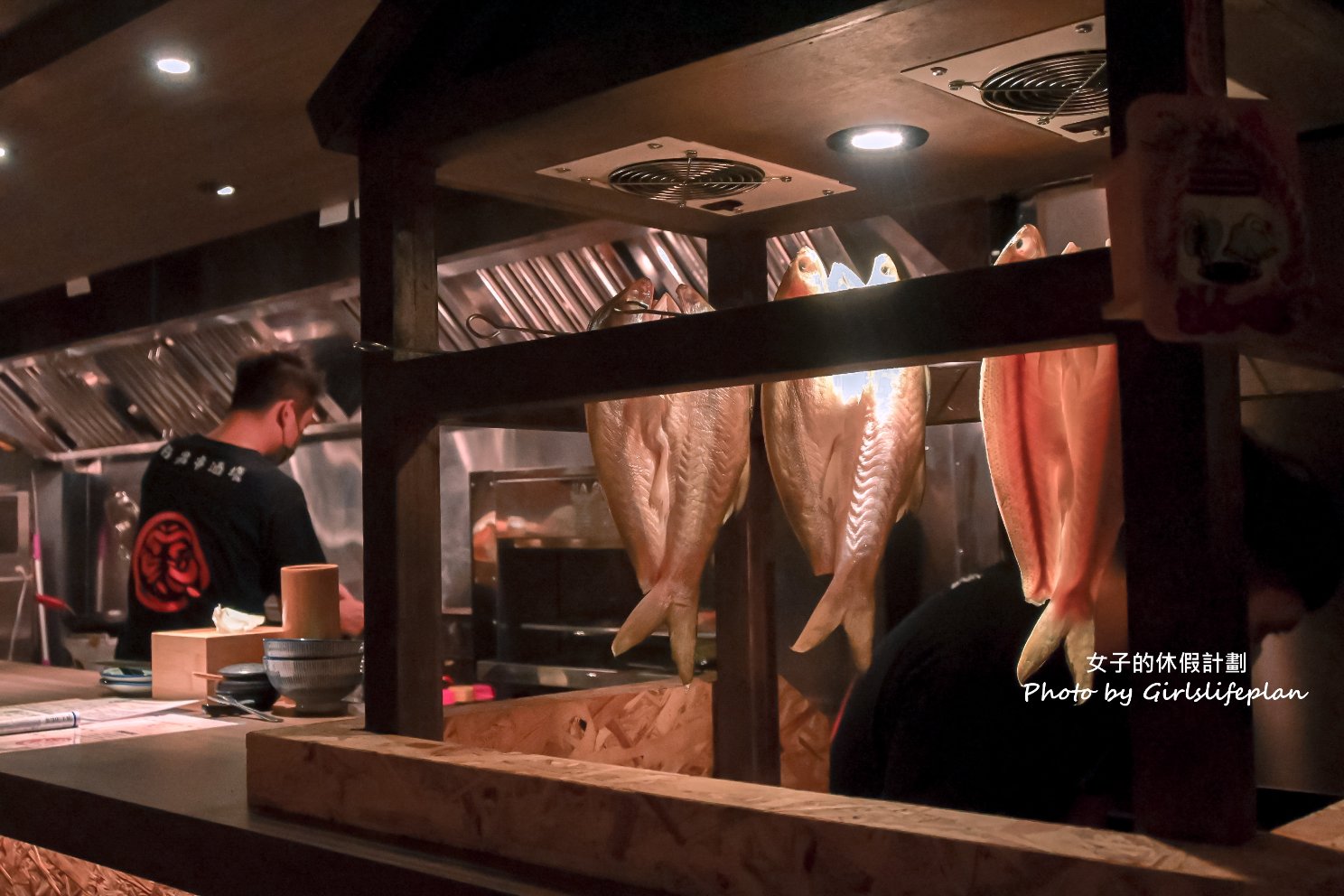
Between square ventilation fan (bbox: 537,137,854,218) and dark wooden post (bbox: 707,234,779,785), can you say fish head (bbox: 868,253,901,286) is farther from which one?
dark wooden post (bbox: 707,234,779,785)

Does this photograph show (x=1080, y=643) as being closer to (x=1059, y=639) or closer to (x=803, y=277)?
(x=1059, y=639)

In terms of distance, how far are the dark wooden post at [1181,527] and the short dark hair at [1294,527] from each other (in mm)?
604

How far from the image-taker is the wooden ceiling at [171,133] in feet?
8.54

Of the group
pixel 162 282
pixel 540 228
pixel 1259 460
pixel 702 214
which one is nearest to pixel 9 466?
pixel 162 282

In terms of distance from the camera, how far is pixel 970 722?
142cm

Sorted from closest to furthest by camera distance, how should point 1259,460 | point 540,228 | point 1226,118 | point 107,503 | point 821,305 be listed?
1. point 1226,118
2. point 821,305
3. point 1259,460
4. point 540,228
5. point 107,503

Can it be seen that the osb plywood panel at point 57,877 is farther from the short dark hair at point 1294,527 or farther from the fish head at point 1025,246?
the short dark hair at point 1294,527

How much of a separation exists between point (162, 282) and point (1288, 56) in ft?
16.7

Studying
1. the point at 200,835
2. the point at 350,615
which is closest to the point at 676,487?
the point at 200,835

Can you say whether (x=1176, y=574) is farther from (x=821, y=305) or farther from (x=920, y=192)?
(x=920, y=192)

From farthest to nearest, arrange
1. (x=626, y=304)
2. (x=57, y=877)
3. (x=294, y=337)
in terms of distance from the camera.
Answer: (x=294, y=337) < (x=57, y=877) < (x=626, y=304)

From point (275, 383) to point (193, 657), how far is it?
2.18 meters

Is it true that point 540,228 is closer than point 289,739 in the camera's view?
No

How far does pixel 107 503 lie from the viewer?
21.2 feet
